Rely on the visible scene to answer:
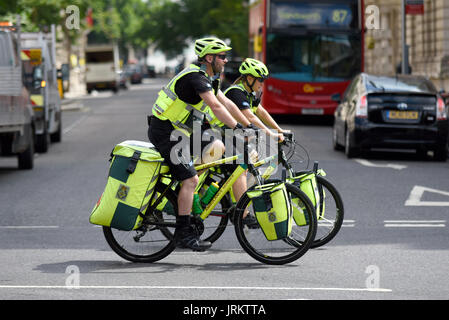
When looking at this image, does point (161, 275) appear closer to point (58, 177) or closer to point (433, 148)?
point (58, 177)

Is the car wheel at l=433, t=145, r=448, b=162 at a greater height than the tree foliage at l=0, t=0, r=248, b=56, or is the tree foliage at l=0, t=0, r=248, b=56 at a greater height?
the car wheel at l=433, t=145, r=448, b=162

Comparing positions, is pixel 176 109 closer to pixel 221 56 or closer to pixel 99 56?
pixel 221 56

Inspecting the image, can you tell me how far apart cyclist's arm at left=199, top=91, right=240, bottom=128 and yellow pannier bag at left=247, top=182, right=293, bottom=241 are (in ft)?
2.04

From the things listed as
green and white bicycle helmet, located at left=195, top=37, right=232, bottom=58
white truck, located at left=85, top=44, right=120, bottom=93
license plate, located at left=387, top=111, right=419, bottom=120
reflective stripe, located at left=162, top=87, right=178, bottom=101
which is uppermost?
green and white bicycle helmet, located at left=195, top=37, right=232, bottom=58

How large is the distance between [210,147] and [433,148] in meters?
9.88

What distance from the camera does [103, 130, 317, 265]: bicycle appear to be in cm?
825

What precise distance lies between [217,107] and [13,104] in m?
8.64

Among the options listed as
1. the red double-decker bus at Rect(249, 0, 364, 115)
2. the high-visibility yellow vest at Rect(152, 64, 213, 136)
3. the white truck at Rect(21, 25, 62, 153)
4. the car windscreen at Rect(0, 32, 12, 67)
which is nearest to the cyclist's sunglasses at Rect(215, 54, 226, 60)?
the high-visibility yellow vest at Rect(152, 64, 213, 136)

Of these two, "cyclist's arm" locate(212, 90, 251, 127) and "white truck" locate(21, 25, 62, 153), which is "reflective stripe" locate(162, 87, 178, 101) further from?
"white truck" locate(21, 25, 62, 153)

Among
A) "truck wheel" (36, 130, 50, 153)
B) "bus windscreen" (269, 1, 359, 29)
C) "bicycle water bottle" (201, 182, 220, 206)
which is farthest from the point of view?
"bus windscreen" (269, 1, 359, 29)

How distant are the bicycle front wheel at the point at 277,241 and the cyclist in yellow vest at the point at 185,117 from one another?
0.31 meters

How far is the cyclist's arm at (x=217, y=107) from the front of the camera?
26.1 ft

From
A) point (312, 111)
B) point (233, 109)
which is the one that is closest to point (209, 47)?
point (233, 109)
